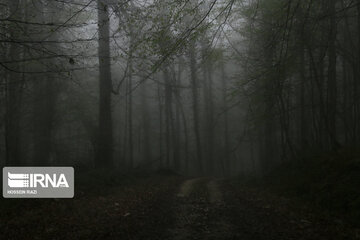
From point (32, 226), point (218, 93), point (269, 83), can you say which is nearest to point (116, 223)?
point (32, 226)

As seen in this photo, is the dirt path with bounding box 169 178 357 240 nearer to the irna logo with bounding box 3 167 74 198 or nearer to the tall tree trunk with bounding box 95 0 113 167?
the irna logo with bounding box 3 167 74 198

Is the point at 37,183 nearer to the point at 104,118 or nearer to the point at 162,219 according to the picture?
the point at 162,219

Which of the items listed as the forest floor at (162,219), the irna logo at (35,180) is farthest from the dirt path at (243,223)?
the irna logo at (35,180)

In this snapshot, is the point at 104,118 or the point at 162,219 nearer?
the point at 162,219

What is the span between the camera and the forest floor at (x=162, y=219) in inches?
198

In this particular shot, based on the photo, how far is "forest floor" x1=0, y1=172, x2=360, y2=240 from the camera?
5.04 m

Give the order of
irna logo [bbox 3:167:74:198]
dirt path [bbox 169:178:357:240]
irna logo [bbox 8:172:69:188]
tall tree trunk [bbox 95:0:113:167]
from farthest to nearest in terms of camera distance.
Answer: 1. tall tree trunk [bbox 95:0:113:167]
2. irna logo [bbox 8:172:69:188]
3. irna logo [bbox 3:167:74:198]
4. dirt path [bbox 169:178:357:240]

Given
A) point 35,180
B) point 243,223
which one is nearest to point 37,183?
point 35,180

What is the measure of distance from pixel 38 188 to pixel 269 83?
9.58 m

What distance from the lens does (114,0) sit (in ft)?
36.1

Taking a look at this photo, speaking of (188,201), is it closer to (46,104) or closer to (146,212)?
(146,212)

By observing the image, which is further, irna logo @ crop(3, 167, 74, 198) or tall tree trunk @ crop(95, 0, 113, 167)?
tall tree trunk @ crop(95, 0, 113, 167)

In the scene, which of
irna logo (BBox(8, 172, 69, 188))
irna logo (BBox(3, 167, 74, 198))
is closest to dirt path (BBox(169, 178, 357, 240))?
irna logo (BBox(3, 167, 74, 198))

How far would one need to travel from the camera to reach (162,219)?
598 centimetres
